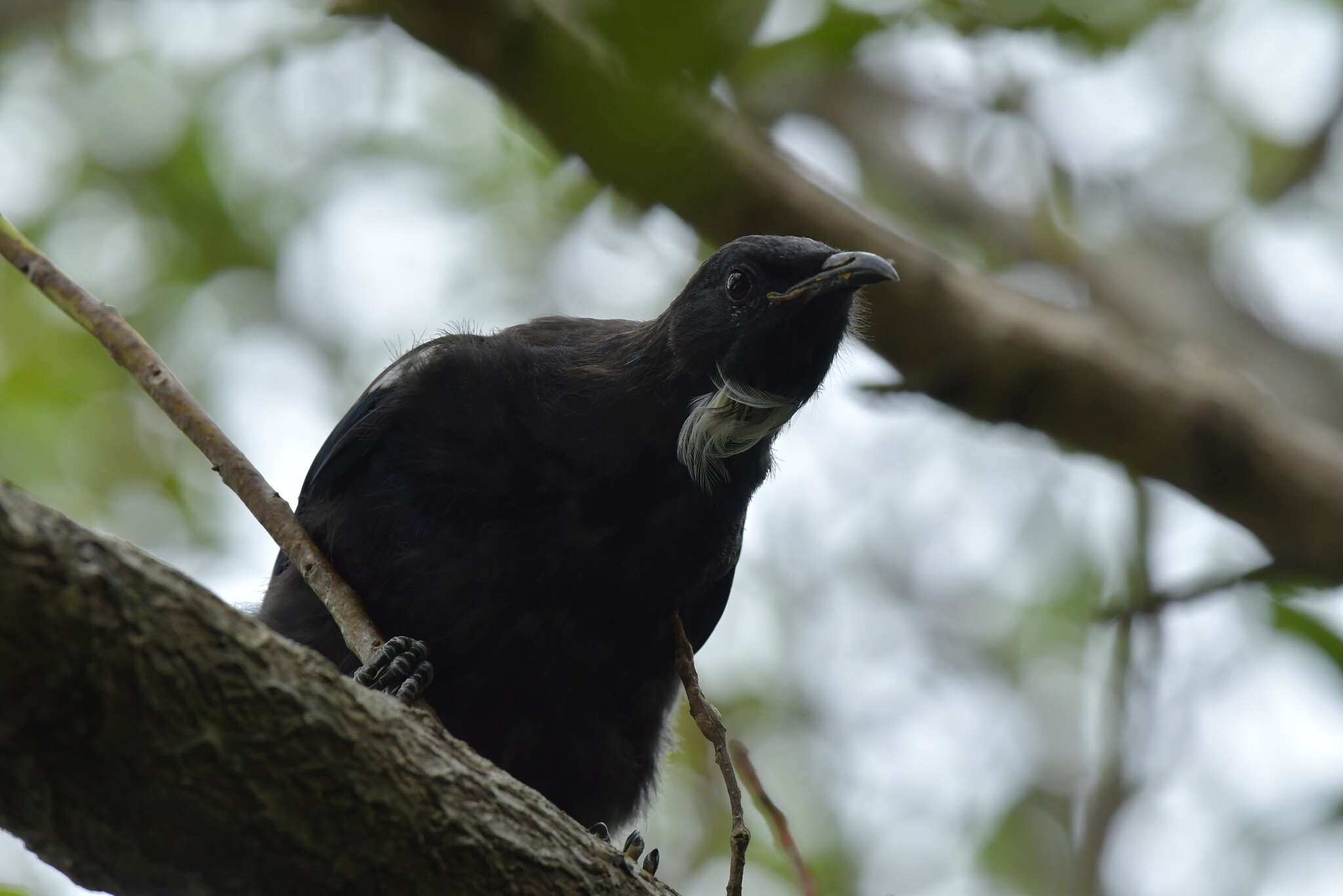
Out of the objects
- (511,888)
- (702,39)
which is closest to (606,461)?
(511,888)

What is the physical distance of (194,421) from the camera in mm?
3662

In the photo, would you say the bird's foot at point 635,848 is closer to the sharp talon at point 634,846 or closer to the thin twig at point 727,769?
the sharp talon at point 634,846

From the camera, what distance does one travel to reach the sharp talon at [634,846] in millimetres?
4582

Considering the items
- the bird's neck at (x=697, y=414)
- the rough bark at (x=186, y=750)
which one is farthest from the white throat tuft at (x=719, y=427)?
the rough bark at (x=186, y=750)

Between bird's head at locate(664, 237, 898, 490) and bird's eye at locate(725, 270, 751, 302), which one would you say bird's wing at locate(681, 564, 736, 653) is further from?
bird's eye at locate(725, 270, 751, 302)

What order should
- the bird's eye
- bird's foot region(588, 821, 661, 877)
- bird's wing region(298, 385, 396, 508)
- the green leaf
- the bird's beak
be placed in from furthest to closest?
bird's wing region(298, 385, 396, 508) < the bird's eye < bird's foot region(588, 821, 661, 877) < the bird's beak < the green leaf

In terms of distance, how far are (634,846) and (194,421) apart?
6.96 feet

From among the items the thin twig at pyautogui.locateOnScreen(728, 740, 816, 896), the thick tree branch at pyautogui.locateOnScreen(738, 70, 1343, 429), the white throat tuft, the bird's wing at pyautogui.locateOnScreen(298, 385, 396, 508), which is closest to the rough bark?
the thin twig at pyautogui.locateOnScreen(728, 740, 816, 896)

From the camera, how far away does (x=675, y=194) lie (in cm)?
416

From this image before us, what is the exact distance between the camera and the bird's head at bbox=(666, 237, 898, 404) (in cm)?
463

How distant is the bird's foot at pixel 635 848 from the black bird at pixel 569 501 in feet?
0.29

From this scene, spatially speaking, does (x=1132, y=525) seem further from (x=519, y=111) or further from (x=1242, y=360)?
(x=1242, y=360)

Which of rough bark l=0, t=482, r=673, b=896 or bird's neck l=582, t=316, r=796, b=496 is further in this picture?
bird's neck l=582, t=316, r=796, b=496

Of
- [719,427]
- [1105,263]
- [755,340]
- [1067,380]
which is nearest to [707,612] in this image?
[719,427]
